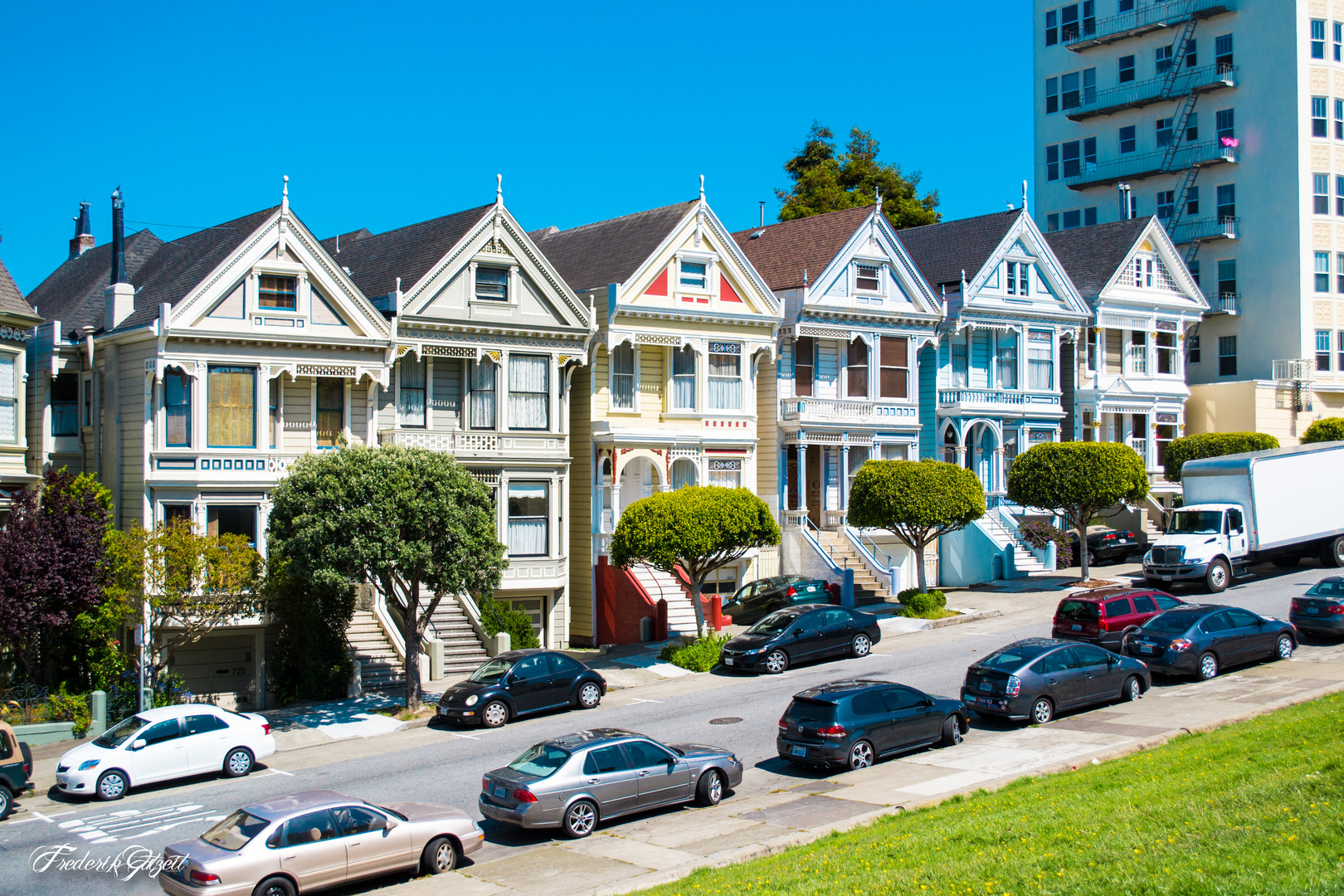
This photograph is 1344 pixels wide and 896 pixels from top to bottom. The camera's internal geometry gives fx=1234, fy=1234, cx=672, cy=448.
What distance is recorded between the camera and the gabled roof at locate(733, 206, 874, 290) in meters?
44.7

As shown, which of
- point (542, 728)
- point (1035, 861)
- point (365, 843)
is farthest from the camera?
point (542, 728)

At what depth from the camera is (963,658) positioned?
31.1 m

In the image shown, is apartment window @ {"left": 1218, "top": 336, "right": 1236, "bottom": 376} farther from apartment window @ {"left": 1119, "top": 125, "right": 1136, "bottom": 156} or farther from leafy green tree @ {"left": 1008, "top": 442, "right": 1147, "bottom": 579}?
leafy green tree @ {"left": 1008, "top": 442, "right": 1147, "bottom": 579}

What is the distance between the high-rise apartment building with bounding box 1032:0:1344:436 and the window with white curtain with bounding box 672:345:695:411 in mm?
27988

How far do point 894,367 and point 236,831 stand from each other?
33.9 m

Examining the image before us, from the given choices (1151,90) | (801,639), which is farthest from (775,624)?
(1151,90)

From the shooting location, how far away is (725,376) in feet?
138

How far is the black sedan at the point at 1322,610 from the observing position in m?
30.4

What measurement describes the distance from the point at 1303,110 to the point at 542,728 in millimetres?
48039

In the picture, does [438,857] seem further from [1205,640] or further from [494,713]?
[1205,640]

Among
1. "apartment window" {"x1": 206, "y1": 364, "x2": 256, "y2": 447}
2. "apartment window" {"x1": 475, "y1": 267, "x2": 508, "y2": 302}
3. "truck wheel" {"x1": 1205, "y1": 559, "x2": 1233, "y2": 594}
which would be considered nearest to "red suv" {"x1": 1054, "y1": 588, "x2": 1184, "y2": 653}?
"truck wheel" {"x1": 1205, "y1": 559, "x2": 1233, "y2": 594}

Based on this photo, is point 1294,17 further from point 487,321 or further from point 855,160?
point 487,321

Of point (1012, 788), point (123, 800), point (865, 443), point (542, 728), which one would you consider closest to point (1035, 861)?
point (1012, 788)

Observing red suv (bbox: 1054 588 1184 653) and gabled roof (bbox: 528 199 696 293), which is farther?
gabled roof (bbox: 528 199 696 293)
